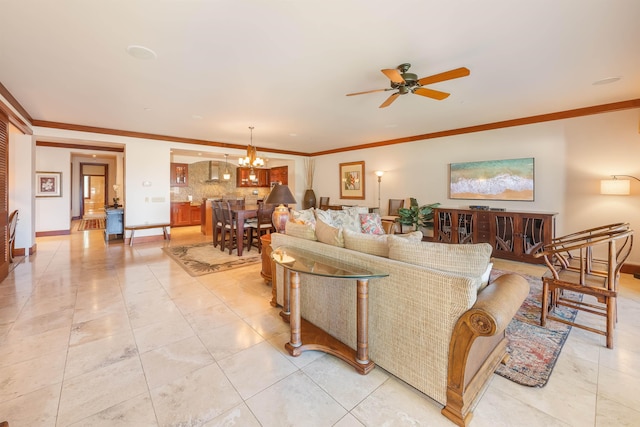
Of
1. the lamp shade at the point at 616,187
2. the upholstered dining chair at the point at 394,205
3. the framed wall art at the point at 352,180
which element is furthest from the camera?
the framed wall art at the point at 352,180

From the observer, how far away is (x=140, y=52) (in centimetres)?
254

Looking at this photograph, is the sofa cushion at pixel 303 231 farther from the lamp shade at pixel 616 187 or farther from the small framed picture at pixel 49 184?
the small framed picture at pixel 49 184

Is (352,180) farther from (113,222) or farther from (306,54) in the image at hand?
(113,222)

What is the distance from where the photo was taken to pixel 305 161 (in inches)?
360

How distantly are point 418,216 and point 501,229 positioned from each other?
5.09 ft

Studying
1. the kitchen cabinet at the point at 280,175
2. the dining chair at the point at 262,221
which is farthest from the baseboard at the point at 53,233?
the kitchen cabinet at the point at 280,175

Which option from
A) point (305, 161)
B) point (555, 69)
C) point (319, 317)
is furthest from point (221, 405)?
point (305, 161)

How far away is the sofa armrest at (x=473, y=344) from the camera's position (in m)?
1.33

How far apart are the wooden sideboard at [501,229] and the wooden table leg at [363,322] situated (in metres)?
4.02

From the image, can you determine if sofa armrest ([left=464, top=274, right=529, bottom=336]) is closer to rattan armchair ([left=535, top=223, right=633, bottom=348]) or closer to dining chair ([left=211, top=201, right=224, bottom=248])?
rattan armchair ([left=535, top=223, right=633, bottom=348])

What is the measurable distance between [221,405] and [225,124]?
4.83 meters

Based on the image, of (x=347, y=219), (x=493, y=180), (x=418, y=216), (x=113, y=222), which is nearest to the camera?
(x=347, y=219)

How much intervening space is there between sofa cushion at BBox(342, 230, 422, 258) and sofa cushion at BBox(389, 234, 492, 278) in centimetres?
17

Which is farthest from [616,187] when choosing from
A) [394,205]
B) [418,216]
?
[394,205]
